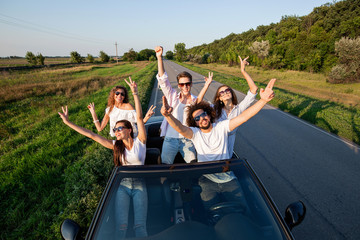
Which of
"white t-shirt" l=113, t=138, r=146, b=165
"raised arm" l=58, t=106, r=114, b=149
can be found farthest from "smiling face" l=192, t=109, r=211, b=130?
"raised arm" l=58, t=106, r=114, b=149

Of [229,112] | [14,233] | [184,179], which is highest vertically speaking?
[229,112]

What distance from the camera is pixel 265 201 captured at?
1.70 metres

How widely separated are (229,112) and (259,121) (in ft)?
15.5

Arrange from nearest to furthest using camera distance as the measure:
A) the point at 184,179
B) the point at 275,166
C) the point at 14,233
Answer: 1. the point at 184,179
2. the point at 14,233
3. the point at 275,166

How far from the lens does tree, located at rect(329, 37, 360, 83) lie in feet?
59.1

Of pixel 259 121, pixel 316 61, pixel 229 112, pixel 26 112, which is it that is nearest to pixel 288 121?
pixel 259 121

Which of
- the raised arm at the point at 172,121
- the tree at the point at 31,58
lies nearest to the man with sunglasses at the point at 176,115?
the raised arm at the point at 172,121

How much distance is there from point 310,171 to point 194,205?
12.6 ft

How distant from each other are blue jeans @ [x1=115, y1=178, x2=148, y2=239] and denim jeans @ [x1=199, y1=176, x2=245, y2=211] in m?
0.58

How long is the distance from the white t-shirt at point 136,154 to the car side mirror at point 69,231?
958 millimetres

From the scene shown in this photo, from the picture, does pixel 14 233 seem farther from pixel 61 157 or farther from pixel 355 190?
pixel 355 190

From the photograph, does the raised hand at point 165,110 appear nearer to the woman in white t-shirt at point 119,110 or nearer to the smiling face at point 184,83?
the smiling face at point 184,83

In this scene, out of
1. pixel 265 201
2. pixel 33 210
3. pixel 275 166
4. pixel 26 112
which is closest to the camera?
pixel 265 201

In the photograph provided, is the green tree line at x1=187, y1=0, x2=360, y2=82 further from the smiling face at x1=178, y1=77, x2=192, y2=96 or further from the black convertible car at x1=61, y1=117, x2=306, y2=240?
the black convertible car at x1=61, y1=117, x2=306, y2=240
